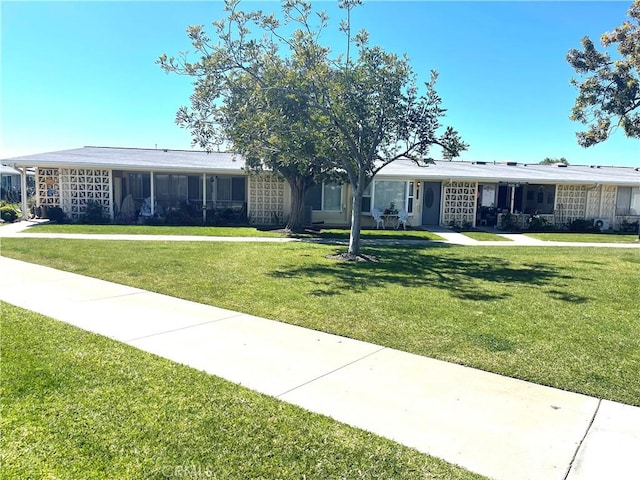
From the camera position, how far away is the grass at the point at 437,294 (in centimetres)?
535

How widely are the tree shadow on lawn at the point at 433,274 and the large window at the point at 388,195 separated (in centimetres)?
923

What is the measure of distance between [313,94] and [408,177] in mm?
11170

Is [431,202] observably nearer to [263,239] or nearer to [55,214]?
[263,239]

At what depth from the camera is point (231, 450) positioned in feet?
10.7

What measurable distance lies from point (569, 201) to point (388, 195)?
9.82 m

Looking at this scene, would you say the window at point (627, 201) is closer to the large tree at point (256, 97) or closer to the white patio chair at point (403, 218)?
the white patio chair at point (403, 218)

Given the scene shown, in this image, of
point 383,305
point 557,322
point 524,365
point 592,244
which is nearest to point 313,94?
point 383,305

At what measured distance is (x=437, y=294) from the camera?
28.1 feet

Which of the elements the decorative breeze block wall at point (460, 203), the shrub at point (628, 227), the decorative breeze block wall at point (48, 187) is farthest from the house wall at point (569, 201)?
the decorative breeze block wall at point (48, 187)

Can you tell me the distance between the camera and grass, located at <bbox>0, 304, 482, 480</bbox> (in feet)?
10.0

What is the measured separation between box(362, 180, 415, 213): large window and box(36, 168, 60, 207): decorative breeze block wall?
14.0m

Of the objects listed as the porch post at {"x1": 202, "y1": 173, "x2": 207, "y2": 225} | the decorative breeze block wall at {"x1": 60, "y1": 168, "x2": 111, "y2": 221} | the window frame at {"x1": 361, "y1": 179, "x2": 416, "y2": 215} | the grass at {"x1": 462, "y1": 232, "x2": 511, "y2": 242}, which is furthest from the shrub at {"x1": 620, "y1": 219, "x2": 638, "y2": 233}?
the decorative breeze block wall at {"x1": 60, "y1": 168, "x2": 111, "y2": 221}

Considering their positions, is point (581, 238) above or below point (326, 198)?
below

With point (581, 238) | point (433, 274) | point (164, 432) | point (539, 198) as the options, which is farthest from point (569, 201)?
point (164, 432)
